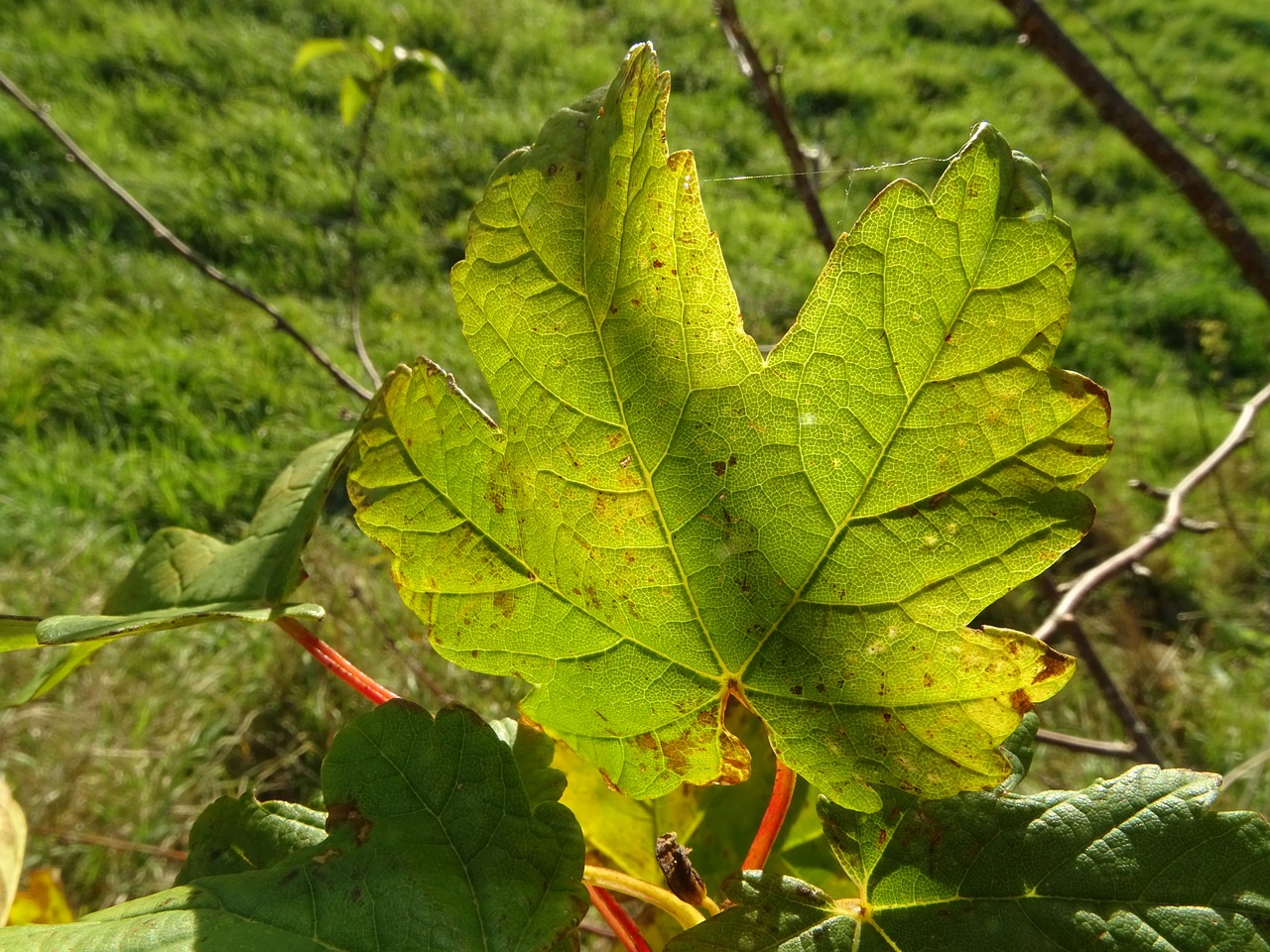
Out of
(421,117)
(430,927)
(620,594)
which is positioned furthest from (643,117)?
(421,117)

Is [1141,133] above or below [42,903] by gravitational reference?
above

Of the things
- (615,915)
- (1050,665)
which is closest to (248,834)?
(615,915)

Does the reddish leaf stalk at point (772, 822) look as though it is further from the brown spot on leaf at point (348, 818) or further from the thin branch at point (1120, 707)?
the thin branch at point (1120, 707)

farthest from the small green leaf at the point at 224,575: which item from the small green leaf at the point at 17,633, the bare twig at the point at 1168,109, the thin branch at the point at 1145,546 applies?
the bare twig at the point at 1168,109

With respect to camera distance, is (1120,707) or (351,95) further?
(351,95)

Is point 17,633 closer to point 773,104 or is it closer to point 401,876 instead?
point 401,876

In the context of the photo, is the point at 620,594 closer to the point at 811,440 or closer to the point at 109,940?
the point at 811,440

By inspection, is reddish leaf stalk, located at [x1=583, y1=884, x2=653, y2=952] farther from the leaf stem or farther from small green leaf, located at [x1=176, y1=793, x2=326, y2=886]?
small green leaf, located at [x1=176, y1=793, x2=326, y2=886]
